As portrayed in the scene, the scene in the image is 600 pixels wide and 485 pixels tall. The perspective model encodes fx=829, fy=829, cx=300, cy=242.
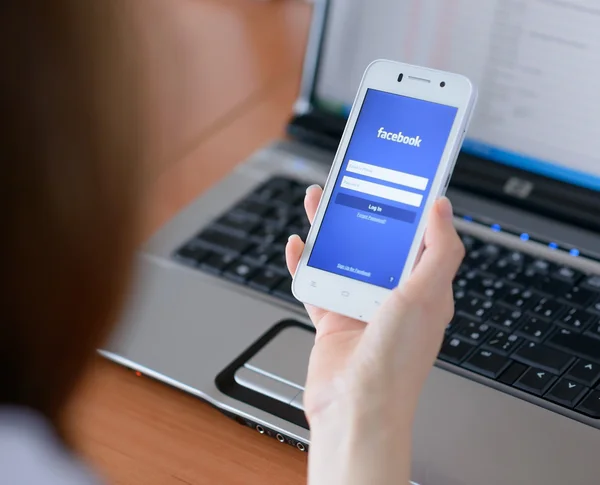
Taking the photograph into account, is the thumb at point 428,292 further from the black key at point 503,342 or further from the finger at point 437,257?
the black key at point 503,342

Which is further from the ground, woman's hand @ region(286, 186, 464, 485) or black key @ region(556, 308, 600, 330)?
woman's hand @ region(286, 186, 464, 485)

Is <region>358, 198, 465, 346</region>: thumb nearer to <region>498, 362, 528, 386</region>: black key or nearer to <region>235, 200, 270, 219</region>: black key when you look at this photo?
<region>498, 362, 528, 386</region>: black key

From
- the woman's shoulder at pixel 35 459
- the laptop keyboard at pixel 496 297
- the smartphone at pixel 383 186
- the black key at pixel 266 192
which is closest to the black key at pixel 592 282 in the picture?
the laptop keyboard at pixel 496 297

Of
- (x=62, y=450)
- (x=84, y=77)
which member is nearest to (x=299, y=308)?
(x=62, y=450)

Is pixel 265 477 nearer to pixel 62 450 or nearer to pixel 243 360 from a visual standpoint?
pixel 243 360

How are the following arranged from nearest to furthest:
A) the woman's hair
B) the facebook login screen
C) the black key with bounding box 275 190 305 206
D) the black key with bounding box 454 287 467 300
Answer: the woman's hair → the facebook login screen → the black key with bounding box 454 287 467 300 → the black key with bounding box 275 190 305 206

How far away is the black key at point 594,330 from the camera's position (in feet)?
2.18

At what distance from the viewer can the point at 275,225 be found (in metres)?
0.79

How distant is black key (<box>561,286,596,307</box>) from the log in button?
0.62 ft

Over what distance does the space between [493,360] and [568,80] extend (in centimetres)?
29

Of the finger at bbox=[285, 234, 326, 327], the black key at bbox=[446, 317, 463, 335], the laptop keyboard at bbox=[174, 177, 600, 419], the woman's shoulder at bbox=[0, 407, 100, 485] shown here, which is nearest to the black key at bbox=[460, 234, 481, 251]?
the laptop keyboard at bbox=[174, 177, 600, 419]

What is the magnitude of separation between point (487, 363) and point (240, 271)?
0.23 m

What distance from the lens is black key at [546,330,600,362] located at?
65 cm

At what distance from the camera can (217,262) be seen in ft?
2.46
